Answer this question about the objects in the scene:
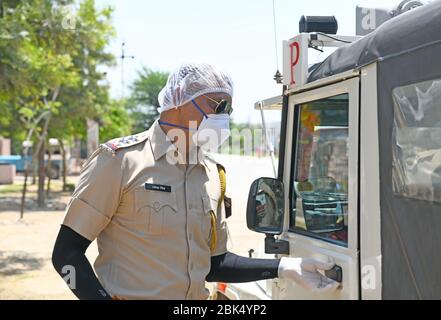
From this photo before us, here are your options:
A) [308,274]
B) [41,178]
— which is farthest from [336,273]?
[41,178]

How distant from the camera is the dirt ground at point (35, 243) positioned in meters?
7.81

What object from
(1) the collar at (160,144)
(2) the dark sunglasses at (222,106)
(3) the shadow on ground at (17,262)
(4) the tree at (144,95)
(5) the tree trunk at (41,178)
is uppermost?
(4) the tree at (144,95)

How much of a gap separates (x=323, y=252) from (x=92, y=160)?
1087 mm

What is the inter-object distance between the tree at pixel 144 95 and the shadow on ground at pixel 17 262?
28.1 meters

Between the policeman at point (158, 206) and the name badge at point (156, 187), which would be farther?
the name badge at point (156, 187)

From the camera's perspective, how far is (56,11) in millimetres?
9672

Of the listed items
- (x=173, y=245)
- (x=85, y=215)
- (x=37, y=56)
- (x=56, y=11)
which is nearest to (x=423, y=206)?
(x=173, y=245)

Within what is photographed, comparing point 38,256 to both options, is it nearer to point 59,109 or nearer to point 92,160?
point 59,109

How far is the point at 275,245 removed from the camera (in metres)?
2.74

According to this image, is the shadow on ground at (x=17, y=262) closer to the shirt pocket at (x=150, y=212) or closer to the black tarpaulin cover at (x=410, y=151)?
the shirt pocket at (x=150, y=212)

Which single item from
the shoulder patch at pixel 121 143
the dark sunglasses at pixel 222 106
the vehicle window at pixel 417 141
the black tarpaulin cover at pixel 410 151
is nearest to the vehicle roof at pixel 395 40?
the black tarpaulin cover at pixel 410 151

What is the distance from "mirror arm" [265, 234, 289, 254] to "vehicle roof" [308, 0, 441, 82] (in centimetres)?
85

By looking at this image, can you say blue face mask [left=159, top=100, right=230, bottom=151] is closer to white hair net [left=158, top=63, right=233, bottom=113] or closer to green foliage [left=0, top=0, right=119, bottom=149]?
white hair net [left=158, top=63, right=233, bottom=113]

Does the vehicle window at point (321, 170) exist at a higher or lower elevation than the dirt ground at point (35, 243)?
higher
